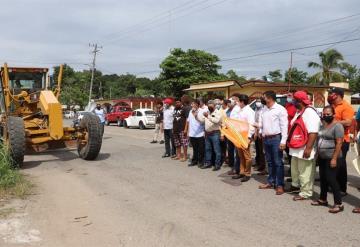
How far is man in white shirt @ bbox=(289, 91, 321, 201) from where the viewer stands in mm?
6820

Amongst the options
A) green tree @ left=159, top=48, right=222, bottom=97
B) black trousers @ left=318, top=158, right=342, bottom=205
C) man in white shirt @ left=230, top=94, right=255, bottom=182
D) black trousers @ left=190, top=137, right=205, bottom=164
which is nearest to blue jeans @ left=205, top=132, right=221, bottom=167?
black trousers @ left=190, top=137, right=205, bottom=164

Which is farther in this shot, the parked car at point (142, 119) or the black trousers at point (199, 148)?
the parked car at point (142, 119)

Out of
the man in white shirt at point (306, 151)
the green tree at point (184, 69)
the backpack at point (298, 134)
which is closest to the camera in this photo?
the man in white shirt at point (306, 151)

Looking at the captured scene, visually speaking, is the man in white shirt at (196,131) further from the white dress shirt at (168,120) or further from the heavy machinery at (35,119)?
the heavy machinery at (35,119)

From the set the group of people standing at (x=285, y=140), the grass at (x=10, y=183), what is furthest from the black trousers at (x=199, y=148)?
the grass at (x=10, y=183)

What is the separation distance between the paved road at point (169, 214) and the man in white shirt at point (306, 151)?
1.08 ft

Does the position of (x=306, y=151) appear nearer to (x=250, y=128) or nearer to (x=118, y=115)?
(x=250, y=128)

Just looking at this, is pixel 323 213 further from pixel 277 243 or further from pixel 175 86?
pixel 175 86

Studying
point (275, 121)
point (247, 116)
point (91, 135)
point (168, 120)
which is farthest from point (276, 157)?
point (91, 135)

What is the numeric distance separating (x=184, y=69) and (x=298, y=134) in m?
36.7

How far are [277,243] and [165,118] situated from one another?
7.85 metres

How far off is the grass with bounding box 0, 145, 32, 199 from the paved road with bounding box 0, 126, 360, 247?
0.93 feet

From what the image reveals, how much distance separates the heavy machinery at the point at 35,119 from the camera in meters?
10.2

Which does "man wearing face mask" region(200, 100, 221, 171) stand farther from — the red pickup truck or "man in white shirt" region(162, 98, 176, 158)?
the red pickup truck
